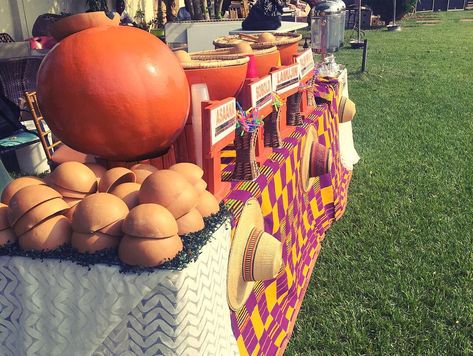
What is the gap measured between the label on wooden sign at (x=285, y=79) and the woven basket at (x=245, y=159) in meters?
0.40

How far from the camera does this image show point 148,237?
3.67ft

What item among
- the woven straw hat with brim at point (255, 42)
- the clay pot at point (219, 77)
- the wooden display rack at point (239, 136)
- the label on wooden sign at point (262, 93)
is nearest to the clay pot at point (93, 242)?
the wooden display rack at point (239, 136)

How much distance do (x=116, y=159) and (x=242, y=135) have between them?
486 mm

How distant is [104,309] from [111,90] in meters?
0.57

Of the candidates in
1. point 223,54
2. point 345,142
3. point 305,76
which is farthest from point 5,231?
point 345,142

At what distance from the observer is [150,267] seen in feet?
3.77

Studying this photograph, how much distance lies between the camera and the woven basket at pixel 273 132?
224 centimetres

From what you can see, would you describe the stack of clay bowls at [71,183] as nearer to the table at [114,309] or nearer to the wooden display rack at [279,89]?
the table at [114,309]

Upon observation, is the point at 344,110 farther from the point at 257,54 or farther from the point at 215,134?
the point at 215,134

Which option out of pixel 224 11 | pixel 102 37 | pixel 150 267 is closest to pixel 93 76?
pixel 102 37

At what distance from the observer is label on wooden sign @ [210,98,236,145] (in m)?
1.53

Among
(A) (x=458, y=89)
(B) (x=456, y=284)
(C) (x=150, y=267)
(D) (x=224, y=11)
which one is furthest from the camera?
(D) (x=224, y=11)

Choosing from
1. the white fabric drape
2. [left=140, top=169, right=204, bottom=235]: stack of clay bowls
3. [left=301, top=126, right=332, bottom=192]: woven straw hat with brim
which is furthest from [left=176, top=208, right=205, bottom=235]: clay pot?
the white fabric drape

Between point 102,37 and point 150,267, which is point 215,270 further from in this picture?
point 102,37
